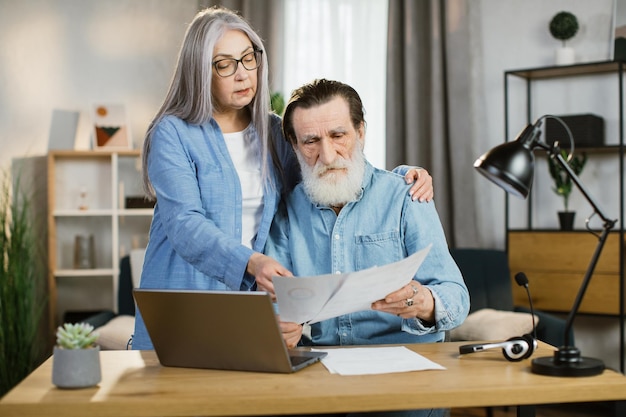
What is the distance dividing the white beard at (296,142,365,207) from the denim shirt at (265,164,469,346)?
3 cm

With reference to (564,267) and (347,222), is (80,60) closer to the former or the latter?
(564,267)

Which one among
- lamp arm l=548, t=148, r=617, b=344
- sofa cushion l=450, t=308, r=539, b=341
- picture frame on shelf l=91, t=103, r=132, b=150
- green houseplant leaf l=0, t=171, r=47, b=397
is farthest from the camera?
picture frame on shelf l=91, t=103, r=132, b=150

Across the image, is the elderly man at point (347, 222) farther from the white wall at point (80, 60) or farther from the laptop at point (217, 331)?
the white wall at point (80, 60)

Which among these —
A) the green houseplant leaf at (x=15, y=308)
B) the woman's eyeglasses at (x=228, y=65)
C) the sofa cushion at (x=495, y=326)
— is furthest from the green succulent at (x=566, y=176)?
the green houseplant leaf at (x=15, y=308)

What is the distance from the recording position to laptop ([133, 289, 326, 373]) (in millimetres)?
1423

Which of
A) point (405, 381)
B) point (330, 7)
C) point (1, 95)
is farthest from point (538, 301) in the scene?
point (1, 95)

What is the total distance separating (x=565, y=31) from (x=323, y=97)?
110 inches

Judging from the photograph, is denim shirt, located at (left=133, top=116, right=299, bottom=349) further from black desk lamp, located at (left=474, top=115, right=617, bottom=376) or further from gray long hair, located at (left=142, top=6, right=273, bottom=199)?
black desk lamp, located at (left=474, top=115, right=617, bottom=376)

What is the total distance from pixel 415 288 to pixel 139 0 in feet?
14.1

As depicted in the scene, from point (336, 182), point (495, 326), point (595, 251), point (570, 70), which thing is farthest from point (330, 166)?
point (570, 70)

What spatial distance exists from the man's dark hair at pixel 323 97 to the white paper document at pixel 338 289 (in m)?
0.60

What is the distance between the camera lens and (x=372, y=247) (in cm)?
191

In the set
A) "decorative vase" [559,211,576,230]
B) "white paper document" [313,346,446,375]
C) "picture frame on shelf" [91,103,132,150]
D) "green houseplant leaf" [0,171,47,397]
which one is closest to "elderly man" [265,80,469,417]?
"white paper document" [313,346,446,375]

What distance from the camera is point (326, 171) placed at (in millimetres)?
1938
